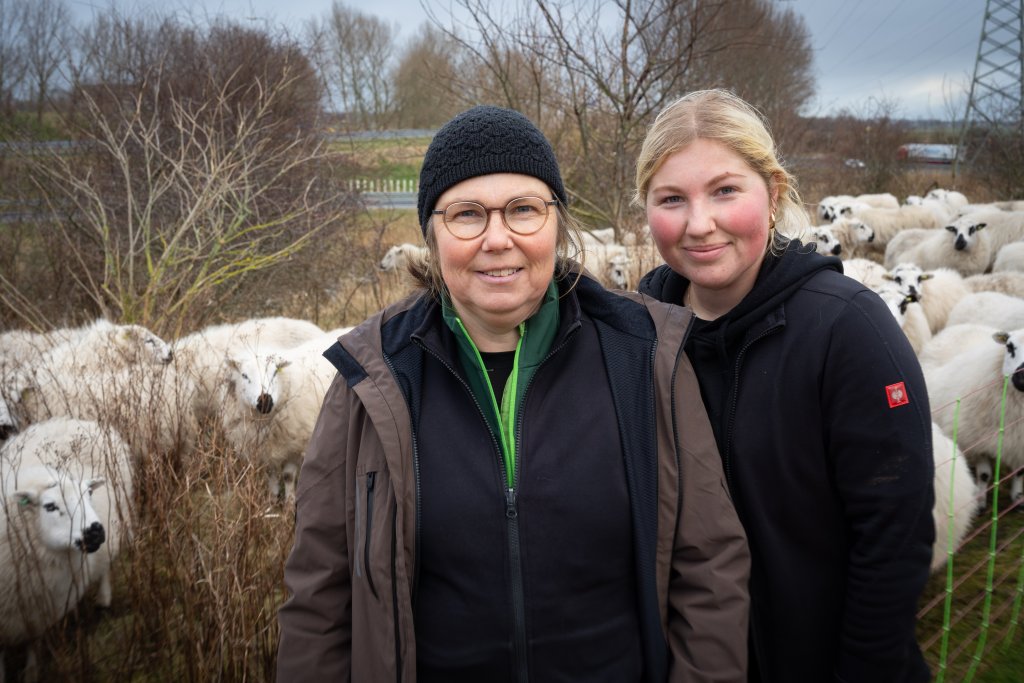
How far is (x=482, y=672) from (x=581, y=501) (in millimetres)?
507

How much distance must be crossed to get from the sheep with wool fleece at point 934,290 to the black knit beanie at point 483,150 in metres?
7.98

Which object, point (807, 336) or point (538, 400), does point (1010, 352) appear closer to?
point (807, 336)

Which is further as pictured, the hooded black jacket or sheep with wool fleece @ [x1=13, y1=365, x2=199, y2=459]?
sheep with wool fleece @ [x1=13, y1=365, x2=199, y2=459]

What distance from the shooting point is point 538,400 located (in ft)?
5.77

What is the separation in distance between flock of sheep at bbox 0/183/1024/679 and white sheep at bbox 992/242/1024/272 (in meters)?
1.82

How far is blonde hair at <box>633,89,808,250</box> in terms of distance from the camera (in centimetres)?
189

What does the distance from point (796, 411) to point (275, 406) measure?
4.59 meters

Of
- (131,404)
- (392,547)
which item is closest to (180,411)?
(131,404)

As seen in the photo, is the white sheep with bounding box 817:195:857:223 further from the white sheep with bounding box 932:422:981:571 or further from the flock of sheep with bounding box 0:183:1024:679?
the white sheep with bounding box 932:422:981:571

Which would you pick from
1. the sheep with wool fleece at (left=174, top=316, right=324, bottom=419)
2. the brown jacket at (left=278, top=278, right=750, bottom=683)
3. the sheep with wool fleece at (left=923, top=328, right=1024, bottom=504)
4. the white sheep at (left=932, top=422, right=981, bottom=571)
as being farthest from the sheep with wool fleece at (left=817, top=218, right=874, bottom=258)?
the brown jacket at (left=278, top=278, right=750, bottom=683)

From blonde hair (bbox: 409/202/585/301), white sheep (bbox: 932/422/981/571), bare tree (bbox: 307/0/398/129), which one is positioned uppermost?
bare tree (bbox: 307/0/398/129)

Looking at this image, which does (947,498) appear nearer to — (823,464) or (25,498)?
(823,464)

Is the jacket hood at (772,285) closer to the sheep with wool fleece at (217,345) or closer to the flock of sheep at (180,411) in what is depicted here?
the flock of sheep at (180,411)

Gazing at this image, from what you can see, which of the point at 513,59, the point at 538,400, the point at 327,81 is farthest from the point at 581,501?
the point at 327,81
